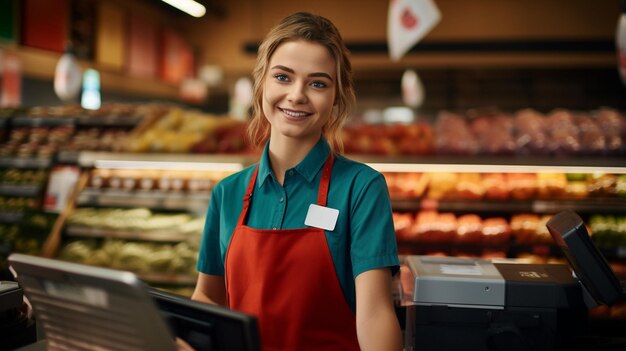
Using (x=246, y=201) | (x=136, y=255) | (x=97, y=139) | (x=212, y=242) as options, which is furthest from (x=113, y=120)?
(x=246, y=201)

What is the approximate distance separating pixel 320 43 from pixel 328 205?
0.44 meters

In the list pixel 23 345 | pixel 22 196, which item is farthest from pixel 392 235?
pixel 22 196

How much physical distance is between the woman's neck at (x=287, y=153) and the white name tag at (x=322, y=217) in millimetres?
161

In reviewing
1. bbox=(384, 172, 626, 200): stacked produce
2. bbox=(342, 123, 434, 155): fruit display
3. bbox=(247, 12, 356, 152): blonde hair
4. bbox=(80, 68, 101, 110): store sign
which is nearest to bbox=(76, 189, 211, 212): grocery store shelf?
bbox=(342, 123, 434, 155): fruit display

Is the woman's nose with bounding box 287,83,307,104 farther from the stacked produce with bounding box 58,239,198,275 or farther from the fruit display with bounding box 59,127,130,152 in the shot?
the fruit display with bounding box 59,127,130,152

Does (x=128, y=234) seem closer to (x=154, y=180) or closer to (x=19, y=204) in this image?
(x=154, y=180)

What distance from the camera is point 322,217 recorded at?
1.56 m

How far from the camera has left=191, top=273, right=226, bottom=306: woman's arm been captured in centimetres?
177

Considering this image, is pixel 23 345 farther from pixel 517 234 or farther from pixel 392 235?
pixel 517 234

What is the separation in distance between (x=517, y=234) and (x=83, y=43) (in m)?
5.84

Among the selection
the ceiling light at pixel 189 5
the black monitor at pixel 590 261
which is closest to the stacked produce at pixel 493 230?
the ceiling light at pixel 189 5

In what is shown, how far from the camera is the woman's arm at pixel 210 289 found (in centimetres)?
177

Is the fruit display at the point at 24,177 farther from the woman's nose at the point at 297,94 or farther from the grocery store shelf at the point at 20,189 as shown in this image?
the woman's nose at the point at 297,94

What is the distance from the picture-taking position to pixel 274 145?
1705mm
